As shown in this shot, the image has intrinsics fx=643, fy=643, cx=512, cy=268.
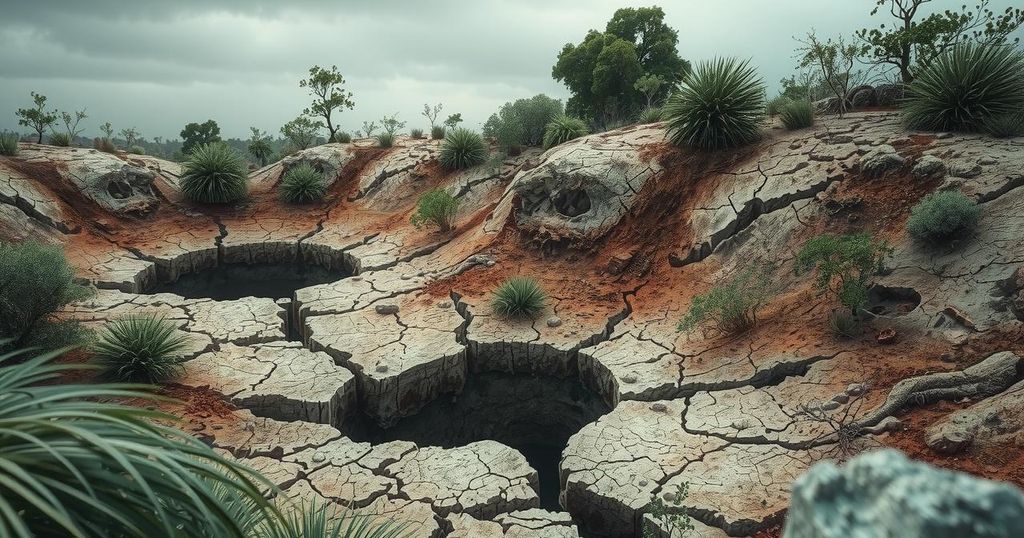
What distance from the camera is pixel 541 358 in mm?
7953

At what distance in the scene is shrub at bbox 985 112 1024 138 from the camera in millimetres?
7633

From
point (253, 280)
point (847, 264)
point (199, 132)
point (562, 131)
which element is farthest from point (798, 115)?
point (199, 132)

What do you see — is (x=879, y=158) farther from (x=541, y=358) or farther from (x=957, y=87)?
(x=541, y=358)

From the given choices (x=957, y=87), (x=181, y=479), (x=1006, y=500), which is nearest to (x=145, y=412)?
(x=181, y=479)

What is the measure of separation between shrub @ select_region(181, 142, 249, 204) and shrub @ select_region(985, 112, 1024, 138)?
44.1 feet

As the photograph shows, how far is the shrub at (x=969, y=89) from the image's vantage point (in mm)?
8039

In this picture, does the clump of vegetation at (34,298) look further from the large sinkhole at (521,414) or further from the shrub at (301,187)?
the shrub at (301,187)

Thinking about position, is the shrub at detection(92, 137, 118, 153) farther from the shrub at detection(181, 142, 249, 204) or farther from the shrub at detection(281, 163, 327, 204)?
the shrub at detection(281, 163, 327, 204)

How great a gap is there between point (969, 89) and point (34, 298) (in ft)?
37.5

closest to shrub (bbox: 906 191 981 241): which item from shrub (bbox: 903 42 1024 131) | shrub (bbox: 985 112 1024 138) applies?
shrub (bbox: 985 112 1024 138)

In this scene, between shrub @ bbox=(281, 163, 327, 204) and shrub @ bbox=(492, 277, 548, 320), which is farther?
shrub @ bbox=(281, 163, 327, 204)

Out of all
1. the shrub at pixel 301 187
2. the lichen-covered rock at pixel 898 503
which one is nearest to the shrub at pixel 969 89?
the lichen-covered rock at pixel 898 503

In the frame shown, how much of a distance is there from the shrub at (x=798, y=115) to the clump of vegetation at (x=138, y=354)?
9.12 m

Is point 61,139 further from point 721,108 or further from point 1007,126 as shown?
point 1007,126
